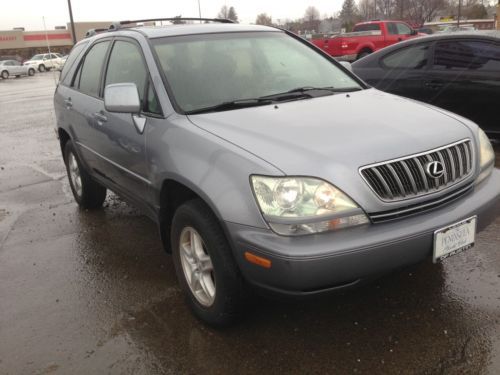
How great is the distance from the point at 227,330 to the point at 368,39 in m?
19.0

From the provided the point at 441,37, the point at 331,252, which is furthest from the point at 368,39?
the point at 331,252

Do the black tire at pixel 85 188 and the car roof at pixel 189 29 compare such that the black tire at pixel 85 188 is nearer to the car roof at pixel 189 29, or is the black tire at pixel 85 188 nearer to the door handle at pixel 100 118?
Answer: the door handle at pixel 100 118

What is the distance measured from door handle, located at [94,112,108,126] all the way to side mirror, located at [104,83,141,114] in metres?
0.62

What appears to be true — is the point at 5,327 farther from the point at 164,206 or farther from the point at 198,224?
the point at 198,224

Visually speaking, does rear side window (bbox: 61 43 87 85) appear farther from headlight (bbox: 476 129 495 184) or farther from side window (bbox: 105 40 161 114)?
headlight (bbox: 476 129 495 184)

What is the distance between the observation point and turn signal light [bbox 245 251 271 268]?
233cm

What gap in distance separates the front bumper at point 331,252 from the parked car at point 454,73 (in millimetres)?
4055

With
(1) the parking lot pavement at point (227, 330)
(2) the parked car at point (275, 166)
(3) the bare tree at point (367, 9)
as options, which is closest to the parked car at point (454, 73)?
(1) the parking lot pavement at point (227, 330)

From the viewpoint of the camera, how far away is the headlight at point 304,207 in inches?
91.1

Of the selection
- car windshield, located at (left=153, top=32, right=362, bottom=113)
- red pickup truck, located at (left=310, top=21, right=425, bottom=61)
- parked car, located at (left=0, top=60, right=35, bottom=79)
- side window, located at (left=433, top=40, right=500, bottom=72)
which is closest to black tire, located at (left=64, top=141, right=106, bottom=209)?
car windshield, located at (left=153, top=32, right=362, bottom=113)

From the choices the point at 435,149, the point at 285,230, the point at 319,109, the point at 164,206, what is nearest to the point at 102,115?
the point at 164,206

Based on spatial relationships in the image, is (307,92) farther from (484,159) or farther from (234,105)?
(484,159)

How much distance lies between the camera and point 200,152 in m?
2.71

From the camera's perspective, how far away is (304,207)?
2.34 meters
